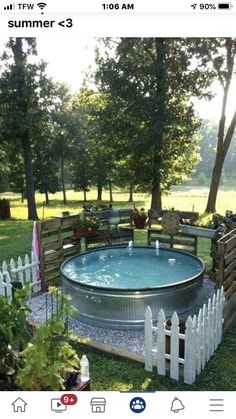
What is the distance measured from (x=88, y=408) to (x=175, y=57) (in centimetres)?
2181

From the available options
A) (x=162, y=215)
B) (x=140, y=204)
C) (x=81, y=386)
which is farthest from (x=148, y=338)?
(x=140, y=204)

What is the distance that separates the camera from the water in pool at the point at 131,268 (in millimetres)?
10031

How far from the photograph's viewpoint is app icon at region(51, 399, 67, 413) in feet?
10.7

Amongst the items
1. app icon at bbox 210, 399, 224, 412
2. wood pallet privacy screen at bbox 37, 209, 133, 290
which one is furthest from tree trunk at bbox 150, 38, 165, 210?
app icon at bbox 210, 399, 224, 412

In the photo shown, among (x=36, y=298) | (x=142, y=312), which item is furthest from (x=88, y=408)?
(x=36, y=298)

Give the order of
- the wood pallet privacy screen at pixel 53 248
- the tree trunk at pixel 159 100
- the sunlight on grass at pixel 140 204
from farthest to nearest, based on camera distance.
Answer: the sunlight on grass at pixel 140 204 → the tree trunk at pixel 159 100 → the wood pallet privacy screen at pixel 53 248

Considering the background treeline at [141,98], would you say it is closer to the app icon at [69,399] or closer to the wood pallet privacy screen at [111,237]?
the wood pallet privacy screen at [111,237]

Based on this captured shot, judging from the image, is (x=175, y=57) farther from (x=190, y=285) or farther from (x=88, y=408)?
(x=88, y=408)

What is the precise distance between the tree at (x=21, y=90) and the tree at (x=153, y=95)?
402cm

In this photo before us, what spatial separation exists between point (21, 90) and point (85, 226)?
43.1ft

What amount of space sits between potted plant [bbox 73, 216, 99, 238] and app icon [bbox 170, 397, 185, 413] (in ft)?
30.7

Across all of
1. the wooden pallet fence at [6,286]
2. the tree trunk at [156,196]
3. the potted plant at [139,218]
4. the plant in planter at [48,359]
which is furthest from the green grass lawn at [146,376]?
the tree trunk at [156,196]

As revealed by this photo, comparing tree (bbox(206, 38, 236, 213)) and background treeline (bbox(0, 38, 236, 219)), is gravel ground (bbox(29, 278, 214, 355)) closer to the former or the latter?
background treeline (bbox(0, 38, 236, 219))

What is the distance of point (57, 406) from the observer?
3.26 meters
